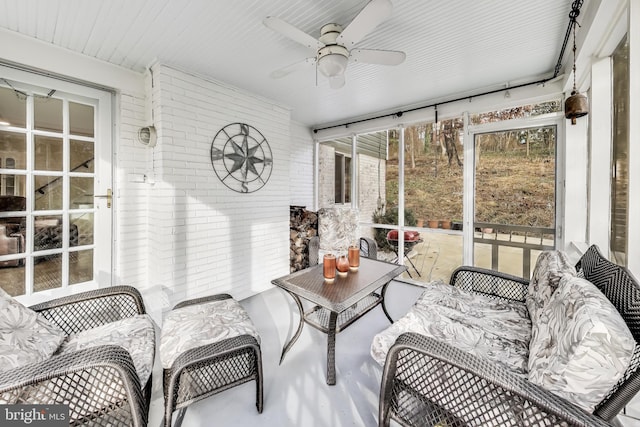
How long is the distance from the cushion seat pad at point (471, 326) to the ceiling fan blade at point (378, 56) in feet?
5.94

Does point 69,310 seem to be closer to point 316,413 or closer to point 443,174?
point 316,413

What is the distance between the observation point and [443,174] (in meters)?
3.73

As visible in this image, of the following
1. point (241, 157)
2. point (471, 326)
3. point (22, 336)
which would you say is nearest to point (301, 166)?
point (241, 157)

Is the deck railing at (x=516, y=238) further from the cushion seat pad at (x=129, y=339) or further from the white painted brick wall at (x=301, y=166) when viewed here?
the cushion seat pad at (x=129, y=339)

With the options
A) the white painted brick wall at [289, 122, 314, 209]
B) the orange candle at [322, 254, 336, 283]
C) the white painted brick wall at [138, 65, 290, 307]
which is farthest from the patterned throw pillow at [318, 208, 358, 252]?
the orange candle at [322, 254, 336, 283]

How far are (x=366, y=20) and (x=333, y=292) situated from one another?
177 centimetres

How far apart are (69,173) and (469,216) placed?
4.49m

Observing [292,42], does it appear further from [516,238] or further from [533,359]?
[516,238]

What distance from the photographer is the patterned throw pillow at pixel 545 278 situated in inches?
57.7

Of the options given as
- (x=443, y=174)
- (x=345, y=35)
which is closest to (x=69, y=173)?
(x=345, y=35)

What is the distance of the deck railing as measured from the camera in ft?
9.93

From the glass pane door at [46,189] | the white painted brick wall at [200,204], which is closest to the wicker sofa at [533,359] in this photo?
the white painted brick wall at [200,204]

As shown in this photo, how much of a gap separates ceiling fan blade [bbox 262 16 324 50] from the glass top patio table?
1.76m

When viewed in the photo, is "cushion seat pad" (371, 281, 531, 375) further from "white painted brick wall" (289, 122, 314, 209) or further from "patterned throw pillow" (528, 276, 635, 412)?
"white painted brick wall" (289, 122, 314, 209)
